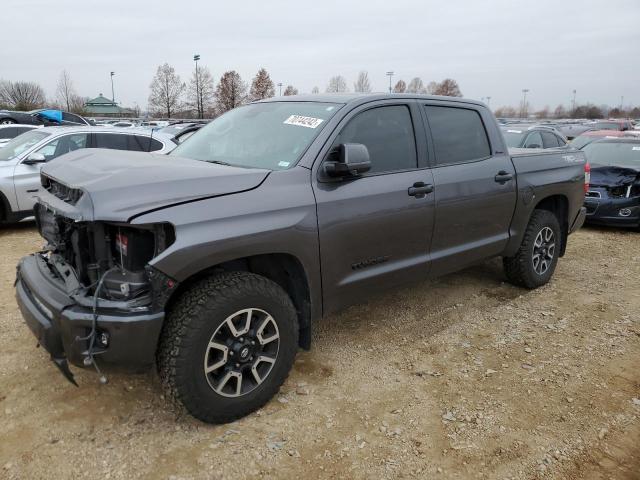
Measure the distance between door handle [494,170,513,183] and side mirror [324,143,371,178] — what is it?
177cm

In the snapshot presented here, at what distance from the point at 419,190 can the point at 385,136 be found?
1.52ft

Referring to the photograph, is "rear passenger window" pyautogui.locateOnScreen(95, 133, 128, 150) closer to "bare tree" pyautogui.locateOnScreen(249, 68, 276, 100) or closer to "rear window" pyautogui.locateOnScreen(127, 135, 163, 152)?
"rear window" pyautogui.locateOnScreen(127, 135, 163, 152)

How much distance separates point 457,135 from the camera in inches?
164

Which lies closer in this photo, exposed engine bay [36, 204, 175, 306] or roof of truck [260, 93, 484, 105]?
exposed engine bay [36, 204, 175, 306]

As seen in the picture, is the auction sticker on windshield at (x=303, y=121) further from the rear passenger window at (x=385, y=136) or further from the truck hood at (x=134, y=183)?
the truck hood at (x=134, y=183)

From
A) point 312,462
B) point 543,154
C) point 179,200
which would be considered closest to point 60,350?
point 179,200

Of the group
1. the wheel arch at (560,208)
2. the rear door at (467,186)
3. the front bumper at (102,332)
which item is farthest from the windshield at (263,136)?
the wheel arch at (560,208)

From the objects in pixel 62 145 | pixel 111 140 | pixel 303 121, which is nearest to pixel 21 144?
pixel 62 145

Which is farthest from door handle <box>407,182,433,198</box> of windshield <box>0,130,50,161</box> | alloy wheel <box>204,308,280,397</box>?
windshield <box>0,130,50,161</box>

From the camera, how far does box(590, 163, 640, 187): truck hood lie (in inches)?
321

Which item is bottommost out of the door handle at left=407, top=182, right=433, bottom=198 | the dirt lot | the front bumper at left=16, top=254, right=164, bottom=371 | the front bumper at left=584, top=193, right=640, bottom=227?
the dirt lot

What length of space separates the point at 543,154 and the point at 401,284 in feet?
7.72

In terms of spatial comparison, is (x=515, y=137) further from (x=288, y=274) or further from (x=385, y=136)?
(x=288, y=274)

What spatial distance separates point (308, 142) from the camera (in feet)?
10.5
